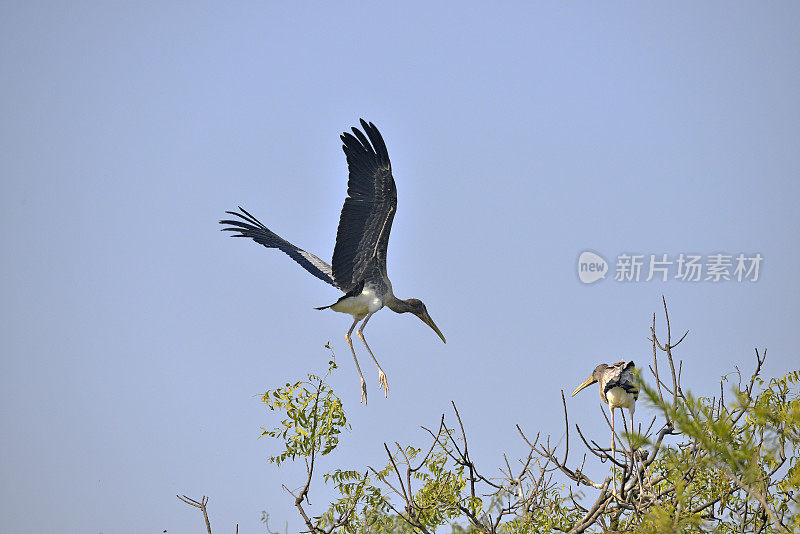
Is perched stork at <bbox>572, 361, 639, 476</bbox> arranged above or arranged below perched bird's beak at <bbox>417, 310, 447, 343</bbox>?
below

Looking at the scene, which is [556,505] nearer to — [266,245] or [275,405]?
[275,405]

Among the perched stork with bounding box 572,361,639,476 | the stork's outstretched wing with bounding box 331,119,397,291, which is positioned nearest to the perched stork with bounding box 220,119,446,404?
the stork's outstretched wing with bounding box 331,119,397,291

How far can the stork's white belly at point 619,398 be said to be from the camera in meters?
6.98

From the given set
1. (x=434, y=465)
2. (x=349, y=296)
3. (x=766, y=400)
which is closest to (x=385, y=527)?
(x=434, y=465)

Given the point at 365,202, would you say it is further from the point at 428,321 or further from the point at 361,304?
the point at 428,321

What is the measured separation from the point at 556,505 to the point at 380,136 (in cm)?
337

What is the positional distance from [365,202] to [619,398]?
2623 millimetres

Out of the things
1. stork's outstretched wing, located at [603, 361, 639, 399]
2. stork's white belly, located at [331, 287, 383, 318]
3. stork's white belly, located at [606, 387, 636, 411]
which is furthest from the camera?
stork's white belly, located at [331, 287, 383, 318]

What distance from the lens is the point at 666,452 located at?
2.87 metres

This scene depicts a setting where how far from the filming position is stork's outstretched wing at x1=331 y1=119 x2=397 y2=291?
7.14 metres

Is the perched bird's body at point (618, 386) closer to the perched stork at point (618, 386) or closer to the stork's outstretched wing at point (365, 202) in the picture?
the perched stork at point (618, 386)

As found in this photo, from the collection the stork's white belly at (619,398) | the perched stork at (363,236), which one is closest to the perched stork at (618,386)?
the stork's white belly at (619,398)

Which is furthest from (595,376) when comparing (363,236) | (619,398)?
(363,236)

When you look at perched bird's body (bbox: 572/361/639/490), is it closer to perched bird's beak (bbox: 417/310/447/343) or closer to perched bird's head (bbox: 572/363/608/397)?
perched bird's head (bbox: 572/363/608/397)
